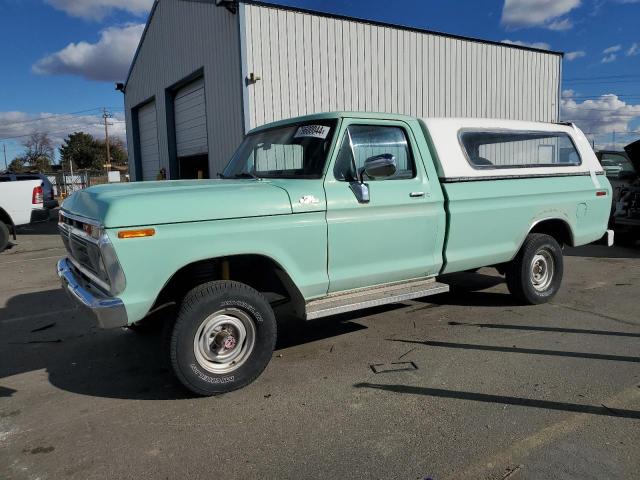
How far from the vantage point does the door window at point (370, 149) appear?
4265mm

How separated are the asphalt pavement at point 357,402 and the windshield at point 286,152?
1651 millimetres

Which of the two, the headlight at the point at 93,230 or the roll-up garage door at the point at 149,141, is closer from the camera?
the headlight at the point at 93,230

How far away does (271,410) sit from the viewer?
3488 millimetres

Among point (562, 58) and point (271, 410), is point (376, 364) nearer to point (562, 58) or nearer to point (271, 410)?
point (271, 410)

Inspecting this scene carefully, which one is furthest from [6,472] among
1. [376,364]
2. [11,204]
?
[11,204]

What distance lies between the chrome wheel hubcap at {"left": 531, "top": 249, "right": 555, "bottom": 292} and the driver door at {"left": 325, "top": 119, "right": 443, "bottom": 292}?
177cm

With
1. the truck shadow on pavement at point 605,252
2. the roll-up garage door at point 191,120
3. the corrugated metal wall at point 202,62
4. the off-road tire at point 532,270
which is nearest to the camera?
the off-road tire at point 532,270

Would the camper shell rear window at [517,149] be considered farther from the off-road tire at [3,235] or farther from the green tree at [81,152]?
the green tree at [81,152]

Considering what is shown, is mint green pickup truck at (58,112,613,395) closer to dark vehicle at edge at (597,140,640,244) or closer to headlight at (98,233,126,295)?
headlight at (98,233,126,295)

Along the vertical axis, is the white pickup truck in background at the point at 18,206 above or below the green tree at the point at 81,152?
below

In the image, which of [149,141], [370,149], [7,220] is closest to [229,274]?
[370,149]

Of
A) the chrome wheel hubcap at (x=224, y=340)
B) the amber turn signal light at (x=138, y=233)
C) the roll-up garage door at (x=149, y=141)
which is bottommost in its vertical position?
the chrome wheel hubcap at (x=224, y=340)

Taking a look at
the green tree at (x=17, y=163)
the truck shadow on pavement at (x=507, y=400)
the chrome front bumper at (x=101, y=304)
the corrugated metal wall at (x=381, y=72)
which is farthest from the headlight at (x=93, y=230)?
the green tree at (x=17, y=163)

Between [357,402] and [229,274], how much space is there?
146cm
